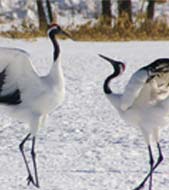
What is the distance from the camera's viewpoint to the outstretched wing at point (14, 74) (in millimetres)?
7102

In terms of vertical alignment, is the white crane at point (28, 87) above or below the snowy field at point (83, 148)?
above

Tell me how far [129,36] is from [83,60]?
12.6ft

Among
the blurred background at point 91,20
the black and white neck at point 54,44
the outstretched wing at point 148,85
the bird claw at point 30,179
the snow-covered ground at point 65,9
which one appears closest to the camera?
the outstretched wing at point 148,85

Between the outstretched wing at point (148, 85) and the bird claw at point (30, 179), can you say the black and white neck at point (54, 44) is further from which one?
the bird claw at point (30, 179)

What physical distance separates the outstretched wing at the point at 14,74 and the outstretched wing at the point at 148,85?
2.94 feet

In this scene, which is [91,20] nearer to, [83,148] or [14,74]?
[83,148]

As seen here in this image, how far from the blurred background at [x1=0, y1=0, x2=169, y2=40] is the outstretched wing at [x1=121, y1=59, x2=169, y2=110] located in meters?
11.0

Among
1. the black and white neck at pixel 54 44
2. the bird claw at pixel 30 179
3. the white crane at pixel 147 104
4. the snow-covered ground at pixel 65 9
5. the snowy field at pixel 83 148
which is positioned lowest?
the snow-covered ground at pixel 65 9

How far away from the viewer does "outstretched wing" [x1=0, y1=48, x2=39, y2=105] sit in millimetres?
7102

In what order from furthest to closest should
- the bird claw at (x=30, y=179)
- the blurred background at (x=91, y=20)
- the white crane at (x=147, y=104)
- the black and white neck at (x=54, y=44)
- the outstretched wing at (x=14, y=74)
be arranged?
the blurred background at (x=91, y=20), the black and white neck at (x=54, y=44), the outstretched wing at (x=14, y=74), the bird claw at (x=30, y=179), the white crane at (x=147, y=104)

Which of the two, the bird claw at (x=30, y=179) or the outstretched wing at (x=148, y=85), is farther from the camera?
the bird claw at (x=30, y=179)

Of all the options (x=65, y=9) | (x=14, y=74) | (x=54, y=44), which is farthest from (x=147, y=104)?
(x=65, y=9)

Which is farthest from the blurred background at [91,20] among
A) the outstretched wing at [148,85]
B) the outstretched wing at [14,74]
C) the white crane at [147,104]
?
the outstretched wing at [148,85]

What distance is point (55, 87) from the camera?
23.8ft
